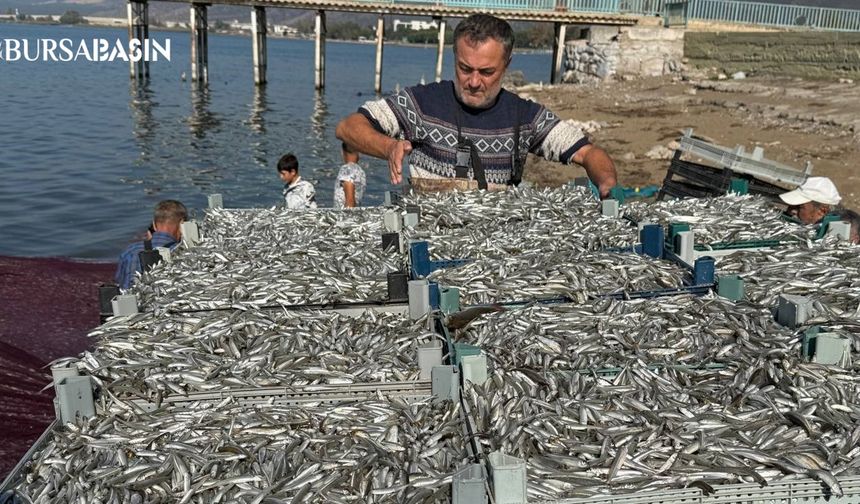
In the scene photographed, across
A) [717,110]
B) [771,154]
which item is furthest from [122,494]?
[717,110]

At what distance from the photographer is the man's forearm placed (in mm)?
5965

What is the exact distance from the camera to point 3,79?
2221 inches

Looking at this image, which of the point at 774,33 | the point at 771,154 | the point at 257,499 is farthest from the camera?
the point at 774,33

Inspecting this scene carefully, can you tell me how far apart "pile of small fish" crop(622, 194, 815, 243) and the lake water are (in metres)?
12.7

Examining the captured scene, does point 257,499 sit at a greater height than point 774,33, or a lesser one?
lesser

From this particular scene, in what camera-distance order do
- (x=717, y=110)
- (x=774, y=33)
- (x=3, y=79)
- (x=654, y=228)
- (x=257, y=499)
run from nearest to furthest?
(x=257, y=499) < (x=654, y=228) < (x=717, y=110) < (x=774, y=33) < (x=3, y=79)

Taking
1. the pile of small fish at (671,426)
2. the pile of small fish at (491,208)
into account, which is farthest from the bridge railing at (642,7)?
the pile of small fish at (671,426)

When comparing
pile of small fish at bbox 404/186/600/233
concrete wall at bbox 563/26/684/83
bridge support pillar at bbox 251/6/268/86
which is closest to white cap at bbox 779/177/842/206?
pile of small fish at bbox 404/186/600/233

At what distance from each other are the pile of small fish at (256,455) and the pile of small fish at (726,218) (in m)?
4.41

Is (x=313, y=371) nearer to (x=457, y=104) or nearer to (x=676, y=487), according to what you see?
(x=676, y=487)

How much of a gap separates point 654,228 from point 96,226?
15.9 m

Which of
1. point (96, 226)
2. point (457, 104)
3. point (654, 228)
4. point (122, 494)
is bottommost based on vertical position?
point (96, 226)

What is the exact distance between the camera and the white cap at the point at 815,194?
861 centimetres

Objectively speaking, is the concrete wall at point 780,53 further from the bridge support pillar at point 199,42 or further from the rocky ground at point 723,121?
the bridge support pillar at point 199,42
